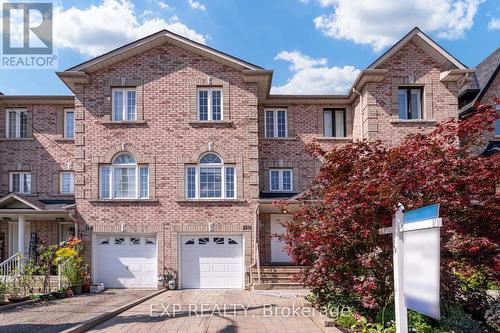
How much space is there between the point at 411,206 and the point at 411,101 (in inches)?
461

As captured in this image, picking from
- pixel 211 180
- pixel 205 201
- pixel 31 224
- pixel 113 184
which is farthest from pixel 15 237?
pixel 211 180

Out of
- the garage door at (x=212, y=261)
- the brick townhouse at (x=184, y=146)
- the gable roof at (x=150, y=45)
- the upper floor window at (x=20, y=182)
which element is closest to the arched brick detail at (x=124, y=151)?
the brick townhouse at (x=184, y=146)

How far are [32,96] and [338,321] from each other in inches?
660

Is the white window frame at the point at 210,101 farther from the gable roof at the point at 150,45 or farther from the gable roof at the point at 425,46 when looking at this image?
the gable roof at the point at 425,46

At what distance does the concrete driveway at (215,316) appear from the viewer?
9.26m

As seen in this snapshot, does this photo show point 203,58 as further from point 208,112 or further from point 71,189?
point 71,189

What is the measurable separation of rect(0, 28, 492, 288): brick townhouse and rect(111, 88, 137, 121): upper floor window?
0.04m

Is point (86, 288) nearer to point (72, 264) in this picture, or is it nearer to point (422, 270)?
point (72, 264)

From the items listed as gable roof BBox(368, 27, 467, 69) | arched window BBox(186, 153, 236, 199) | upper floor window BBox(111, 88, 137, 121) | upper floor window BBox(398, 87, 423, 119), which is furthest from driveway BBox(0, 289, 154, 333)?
gable roof BBox(368, 27, 467, 69)

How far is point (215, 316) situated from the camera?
1070 cm

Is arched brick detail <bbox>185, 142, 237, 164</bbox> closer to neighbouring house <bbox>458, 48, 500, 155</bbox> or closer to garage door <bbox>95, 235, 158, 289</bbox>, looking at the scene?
garage door <bbox>95, 235, 158, 289</bbox>

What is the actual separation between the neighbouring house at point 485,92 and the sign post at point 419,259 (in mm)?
14294

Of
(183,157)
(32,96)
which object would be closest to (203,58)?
(183,157)

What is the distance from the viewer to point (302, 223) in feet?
32.9
